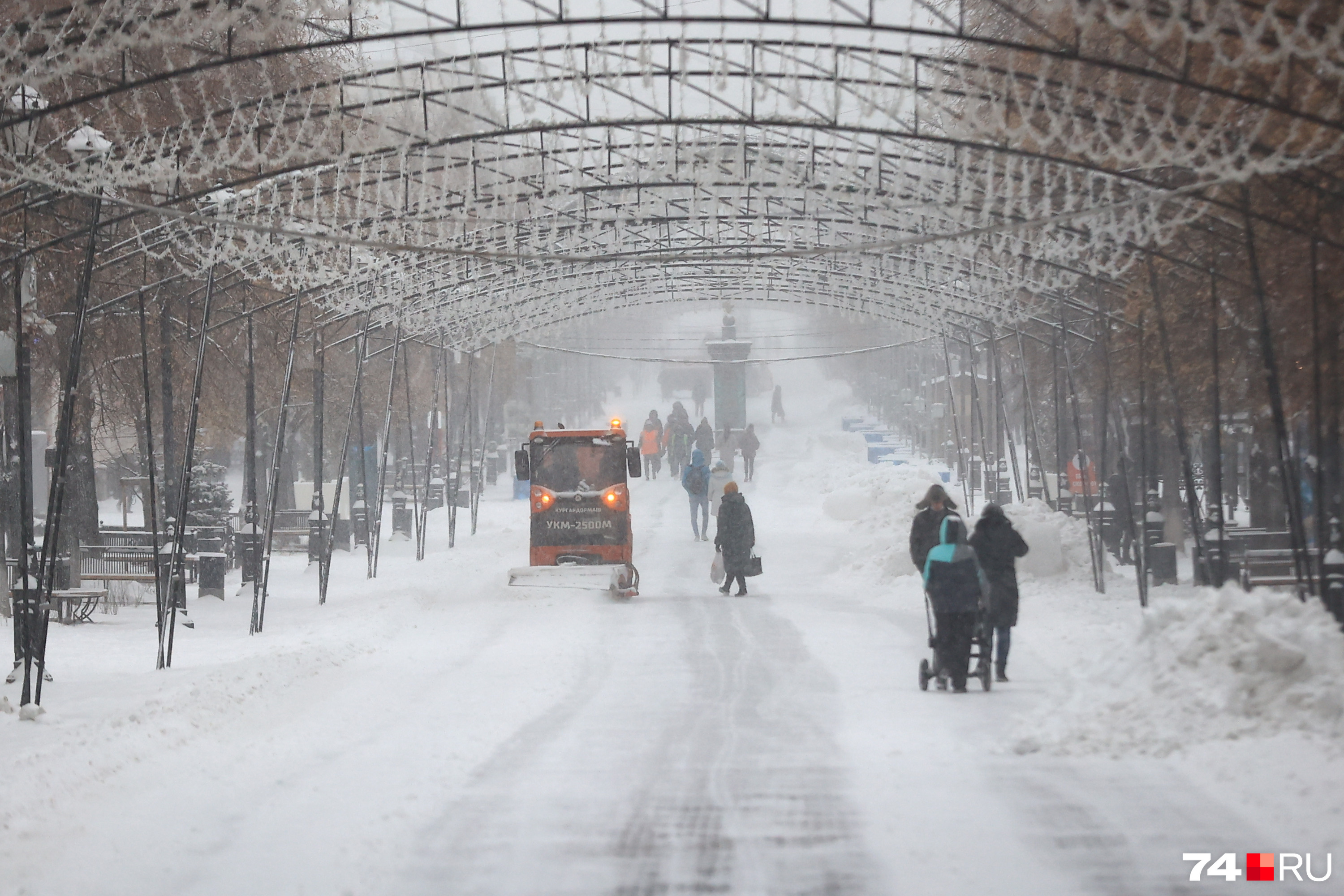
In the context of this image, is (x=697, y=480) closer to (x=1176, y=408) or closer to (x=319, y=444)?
(x=319, y=444)

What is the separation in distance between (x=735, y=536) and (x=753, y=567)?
2.38 feet

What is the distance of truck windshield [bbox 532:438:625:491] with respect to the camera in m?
25.2

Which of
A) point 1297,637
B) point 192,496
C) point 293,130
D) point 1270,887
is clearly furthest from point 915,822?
point 192,496

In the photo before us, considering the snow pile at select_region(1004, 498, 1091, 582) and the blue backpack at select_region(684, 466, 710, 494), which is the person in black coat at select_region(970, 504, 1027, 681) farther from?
the blue backpack at select_region(684, 466, 710, 494)

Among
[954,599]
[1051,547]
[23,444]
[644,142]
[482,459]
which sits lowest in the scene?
[954,599]

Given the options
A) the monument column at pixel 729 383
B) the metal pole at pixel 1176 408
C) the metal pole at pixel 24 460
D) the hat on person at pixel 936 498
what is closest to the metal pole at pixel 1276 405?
the metal pole at pixel 1176 408

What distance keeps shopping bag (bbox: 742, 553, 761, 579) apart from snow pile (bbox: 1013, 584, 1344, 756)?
1242 cm

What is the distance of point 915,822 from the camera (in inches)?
326

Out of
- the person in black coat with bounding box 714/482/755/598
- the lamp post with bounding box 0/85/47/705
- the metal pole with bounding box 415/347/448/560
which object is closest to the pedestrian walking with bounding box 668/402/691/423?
the metal pole with bounding box 415/347/448/560

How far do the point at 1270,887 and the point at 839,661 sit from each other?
28.2 feet

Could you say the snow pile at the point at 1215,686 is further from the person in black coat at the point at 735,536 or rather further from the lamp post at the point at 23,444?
the person in black coat at the point at 735,536

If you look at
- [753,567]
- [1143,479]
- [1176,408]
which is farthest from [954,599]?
[1143,479]

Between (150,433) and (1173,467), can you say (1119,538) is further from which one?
(150,433)

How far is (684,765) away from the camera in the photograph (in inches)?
399
